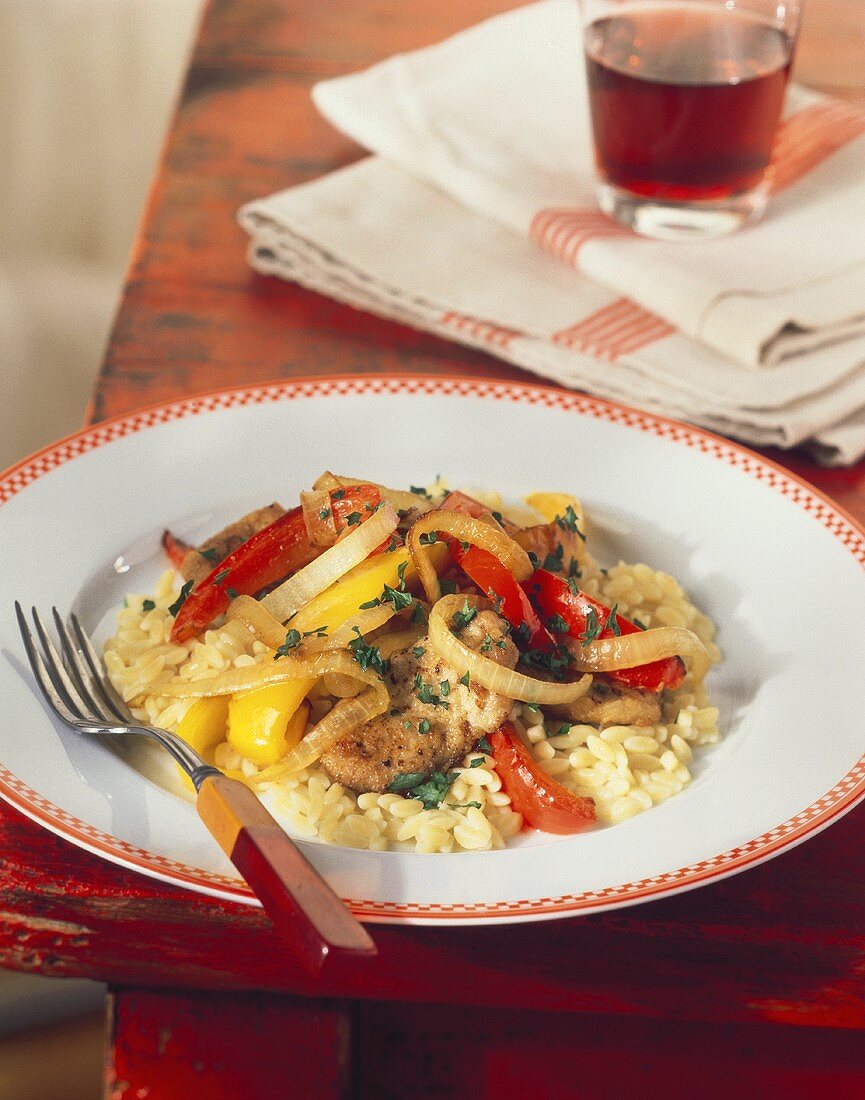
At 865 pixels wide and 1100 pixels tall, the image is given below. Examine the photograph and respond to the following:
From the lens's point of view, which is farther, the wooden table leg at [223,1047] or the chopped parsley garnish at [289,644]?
the chopped parsley garnish at [289,644]

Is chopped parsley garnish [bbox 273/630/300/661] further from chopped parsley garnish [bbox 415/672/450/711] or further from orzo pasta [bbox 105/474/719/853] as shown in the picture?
chopped parsley garnish [bbox 415/672/450/711]

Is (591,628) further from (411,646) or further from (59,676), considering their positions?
(59,676)

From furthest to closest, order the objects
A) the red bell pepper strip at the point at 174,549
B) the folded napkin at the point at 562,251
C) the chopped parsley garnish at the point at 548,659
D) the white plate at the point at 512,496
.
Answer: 1. the folded napkin at the point at 562,251
2. the red bell pepper strip at the point at 174,549
3. the chopped parsley garnish at the point at 548,659
4. the white plate at the point at 512,496

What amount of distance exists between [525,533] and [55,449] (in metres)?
0.88

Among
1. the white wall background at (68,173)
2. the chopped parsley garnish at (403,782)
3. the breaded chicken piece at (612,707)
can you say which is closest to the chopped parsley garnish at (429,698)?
the chopped parsley garnish at (403,782)

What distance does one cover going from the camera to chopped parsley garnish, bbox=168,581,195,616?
222 centimetres

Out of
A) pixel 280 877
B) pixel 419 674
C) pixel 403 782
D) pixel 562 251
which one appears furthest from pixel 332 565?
pixel 562 251

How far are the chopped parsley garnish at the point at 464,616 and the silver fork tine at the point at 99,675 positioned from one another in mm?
510

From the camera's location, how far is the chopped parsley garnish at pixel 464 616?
1.98 metres

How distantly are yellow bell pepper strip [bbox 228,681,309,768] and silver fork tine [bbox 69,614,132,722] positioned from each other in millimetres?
185

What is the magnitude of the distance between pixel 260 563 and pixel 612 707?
0.60 m

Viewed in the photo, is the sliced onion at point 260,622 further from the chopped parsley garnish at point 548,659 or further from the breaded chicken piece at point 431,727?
the chopped parsley garnish at point 548,659

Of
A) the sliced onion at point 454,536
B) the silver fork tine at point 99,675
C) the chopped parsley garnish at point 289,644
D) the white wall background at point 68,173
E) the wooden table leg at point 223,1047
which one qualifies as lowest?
the white wall background at point 68,173

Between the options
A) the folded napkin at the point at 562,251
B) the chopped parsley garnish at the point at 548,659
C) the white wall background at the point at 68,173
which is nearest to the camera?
the chopped parsley garnish at the point at 548,659
